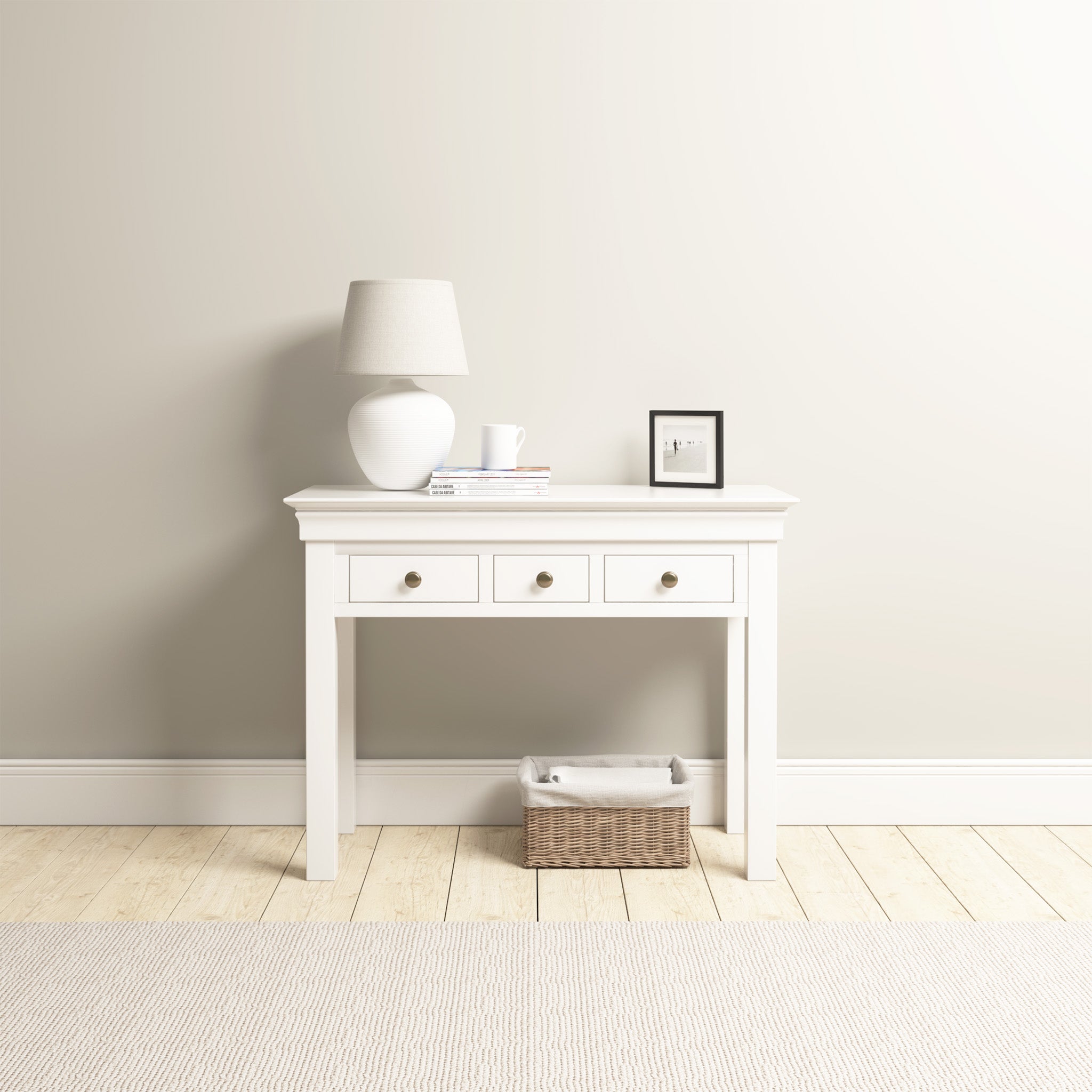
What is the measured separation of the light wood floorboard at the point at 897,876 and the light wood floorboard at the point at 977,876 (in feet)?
0.09

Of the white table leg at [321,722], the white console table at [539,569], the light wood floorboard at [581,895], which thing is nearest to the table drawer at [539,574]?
the white console table at [539,569]

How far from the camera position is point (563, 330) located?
266 cm

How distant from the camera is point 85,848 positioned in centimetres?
254

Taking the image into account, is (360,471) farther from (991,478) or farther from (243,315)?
(991,478)

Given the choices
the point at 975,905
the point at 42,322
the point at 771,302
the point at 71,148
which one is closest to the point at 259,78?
the point at 71,148

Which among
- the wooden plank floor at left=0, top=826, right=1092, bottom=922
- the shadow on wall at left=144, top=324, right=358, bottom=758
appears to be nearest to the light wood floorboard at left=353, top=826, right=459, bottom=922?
the wooden plank floor at left=0, top=826, right=1092, bottom=922

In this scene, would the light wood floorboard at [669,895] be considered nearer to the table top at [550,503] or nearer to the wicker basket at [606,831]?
the wicker basket at [606,831]

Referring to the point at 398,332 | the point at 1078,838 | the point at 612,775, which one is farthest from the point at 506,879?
the point at 1078,838

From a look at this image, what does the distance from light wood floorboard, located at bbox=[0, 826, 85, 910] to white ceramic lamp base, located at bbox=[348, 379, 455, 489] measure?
1111 millimetres

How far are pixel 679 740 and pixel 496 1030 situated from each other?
1.11 m

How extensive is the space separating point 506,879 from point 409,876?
8.2 inches

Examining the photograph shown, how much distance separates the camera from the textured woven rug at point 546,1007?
5.30ft

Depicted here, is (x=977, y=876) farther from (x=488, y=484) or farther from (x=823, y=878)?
(x=488, y=484)

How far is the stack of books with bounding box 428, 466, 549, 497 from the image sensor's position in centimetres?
235
